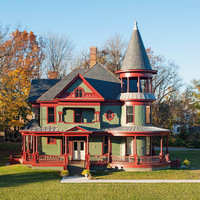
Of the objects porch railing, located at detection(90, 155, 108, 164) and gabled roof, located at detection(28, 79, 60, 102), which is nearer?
porch railing, located at detection(90, 155, 108, 164)

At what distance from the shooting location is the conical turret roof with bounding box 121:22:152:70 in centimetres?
2880

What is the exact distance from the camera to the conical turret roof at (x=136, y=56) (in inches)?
1134

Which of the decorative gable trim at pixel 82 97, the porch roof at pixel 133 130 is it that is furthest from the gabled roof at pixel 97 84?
the porch roof at pixel 133 130

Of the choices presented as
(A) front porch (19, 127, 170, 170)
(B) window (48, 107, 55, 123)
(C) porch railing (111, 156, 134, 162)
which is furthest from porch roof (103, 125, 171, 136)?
(B) window (48, 107, 55, 123)

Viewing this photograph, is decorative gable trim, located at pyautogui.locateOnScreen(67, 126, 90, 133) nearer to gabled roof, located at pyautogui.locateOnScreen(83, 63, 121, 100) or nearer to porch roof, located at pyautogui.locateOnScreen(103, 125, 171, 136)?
porch roof, located at pyautogui.locateOnScreen(103, 125, 171, 136)

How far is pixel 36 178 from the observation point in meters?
23.0

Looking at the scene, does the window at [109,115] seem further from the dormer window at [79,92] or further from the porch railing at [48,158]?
Answer: the porch railing at [48,158]

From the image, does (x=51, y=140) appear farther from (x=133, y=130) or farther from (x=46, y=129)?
(x=133, y=130)

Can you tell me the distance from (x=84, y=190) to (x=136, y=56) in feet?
47.5

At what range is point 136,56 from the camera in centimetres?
2920

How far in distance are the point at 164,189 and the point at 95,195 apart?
4822 mm

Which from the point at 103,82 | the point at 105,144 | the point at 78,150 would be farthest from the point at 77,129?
the point at 103,82

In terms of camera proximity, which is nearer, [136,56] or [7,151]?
[136,56]

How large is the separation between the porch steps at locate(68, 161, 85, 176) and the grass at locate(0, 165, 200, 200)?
2.35m
